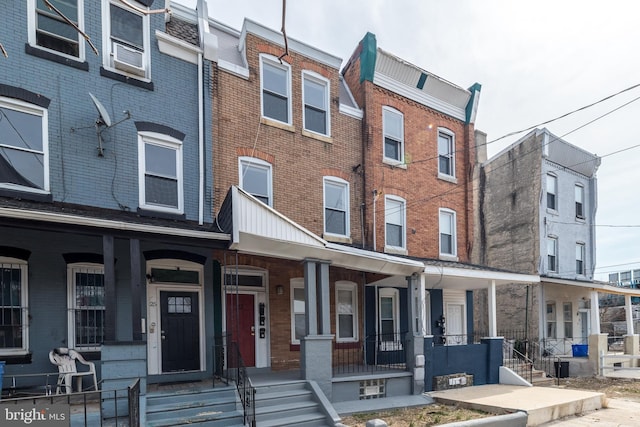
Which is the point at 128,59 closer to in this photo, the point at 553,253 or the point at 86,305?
the point at 86,305

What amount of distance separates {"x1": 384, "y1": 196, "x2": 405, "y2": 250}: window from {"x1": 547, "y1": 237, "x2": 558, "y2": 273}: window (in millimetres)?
9565

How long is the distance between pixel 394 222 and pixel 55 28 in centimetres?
1065

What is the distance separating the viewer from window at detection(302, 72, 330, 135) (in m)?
13.2

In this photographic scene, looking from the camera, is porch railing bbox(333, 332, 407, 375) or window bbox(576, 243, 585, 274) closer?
porch railing bbox(333, 332, 407, 375)

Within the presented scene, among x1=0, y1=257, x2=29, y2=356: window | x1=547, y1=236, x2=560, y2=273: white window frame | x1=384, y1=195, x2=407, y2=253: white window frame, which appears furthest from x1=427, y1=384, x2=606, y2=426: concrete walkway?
x1=547, y1=236, x2=560, y2=273: white window frame

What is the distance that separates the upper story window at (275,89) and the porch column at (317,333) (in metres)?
4.76

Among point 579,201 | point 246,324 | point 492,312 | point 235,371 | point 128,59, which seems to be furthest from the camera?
point 579,201

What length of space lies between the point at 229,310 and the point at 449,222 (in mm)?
9250

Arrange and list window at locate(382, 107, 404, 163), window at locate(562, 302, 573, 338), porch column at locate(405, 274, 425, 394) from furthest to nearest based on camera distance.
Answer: window at locate(562, 302, 573, 338), window at locate(382, 107, 404, 163), porch column at locate(405, 274, 425, 394)

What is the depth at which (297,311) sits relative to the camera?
12.2m

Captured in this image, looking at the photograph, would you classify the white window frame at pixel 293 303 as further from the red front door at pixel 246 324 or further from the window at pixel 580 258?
the window at pixel 580 258

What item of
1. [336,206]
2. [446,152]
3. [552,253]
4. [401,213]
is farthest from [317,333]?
[552,253]

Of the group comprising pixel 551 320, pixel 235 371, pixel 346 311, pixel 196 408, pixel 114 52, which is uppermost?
pixel 114 52

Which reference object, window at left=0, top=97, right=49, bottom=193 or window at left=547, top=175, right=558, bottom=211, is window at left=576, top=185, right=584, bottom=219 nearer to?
window at left=547, top=175, right=558, bottom=211
